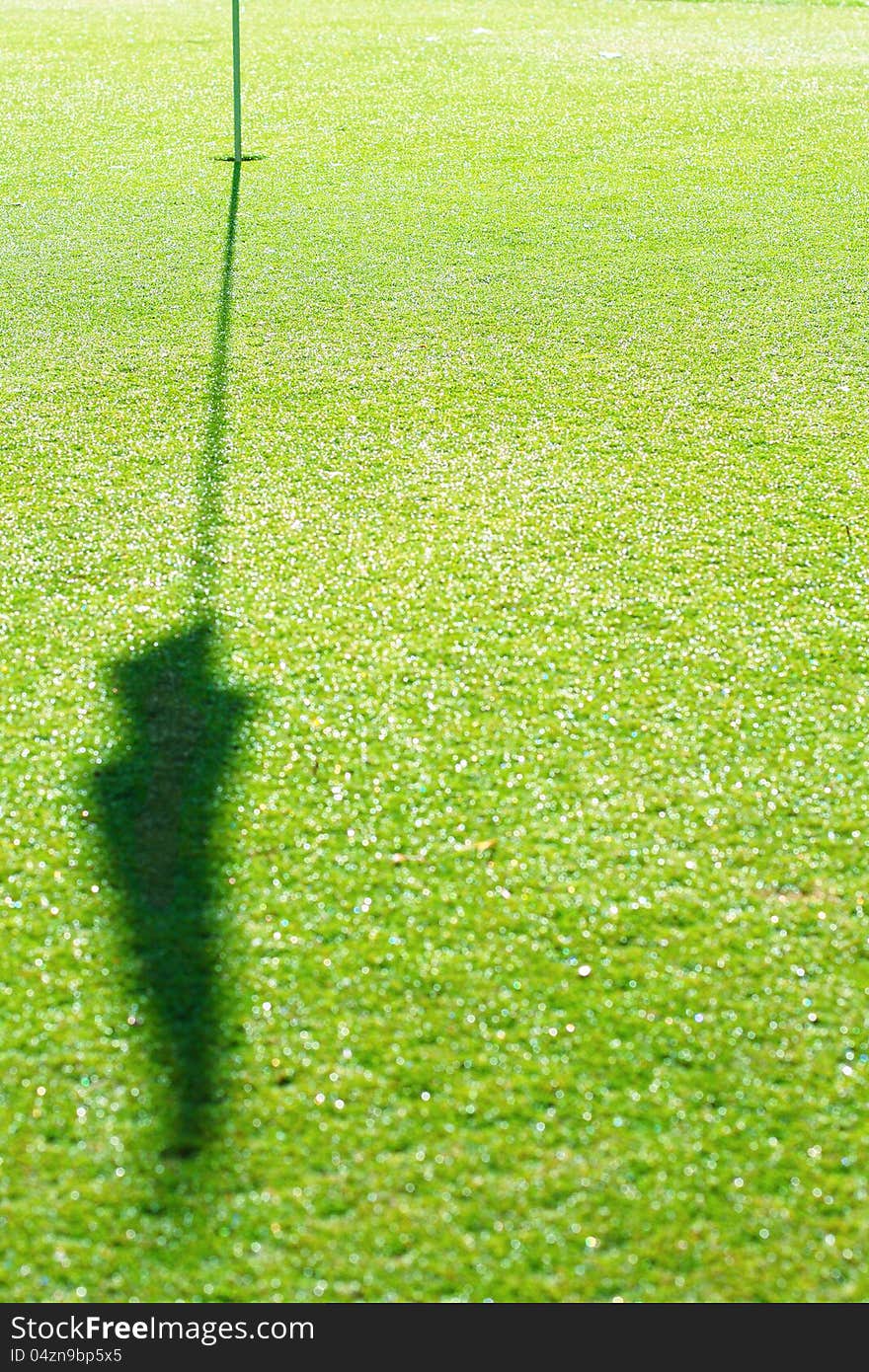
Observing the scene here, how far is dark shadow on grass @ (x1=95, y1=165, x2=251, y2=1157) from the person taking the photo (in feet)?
6.87

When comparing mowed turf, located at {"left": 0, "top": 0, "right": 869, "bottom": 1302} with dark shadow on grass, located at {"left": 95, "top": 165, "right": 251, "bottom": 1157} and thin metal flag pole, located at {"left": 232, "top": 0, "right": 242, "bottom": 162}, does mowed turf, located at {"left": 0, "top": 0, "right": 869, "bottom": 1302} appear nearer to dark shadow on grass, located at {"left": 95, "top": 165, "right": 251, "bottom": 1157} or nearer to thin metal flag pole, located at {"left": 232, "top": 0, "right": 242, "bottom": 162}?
dark shadow on grass, located at {"left": 95, "top": 165, "right": 251, "bottom": 1157}

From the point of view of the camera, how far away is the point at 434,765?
274cm

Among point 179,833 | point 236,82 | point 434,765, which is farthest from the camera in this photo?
point 236,82

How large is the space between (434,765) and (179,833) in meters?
0.55

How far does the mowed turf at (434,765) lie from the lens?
1891mm

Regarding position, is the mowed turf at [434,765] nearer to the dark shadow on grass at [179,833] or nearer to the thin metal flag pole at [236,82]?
the dark shadow on grass at [179,833]

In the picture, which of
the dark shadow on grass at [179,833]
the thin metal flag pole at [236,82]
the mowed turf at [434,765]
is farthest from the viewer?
the thin metal flag pole at [236,82]

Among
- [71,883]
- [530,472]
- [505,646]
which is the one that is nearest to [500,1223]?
[71,883]

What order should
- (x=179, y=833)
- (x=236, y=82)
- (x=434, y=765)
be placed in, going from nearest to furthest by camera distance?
(x=179, y=833) → (x=434, y=765) → (x=236, y=82)

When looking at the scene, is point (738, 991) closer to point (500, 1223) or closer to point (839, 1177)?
point (839, 1177)

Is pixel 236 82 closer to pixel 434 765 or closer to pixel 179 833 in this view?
pixel 434 765

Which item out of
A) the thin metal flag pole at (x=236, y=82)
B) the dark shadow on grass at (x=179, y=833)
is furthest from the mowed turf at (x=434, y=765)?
the thin metal flag pole at (x=236, y=82)

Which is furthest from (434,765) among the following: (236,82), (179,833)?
(236,82)

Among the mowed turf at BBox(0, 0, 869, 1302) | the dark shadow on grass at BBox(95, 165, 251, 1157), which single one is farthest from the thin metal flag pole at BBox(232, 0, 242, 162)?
the dark shadow on grass at BBox(95, 165, 251, 1157)
